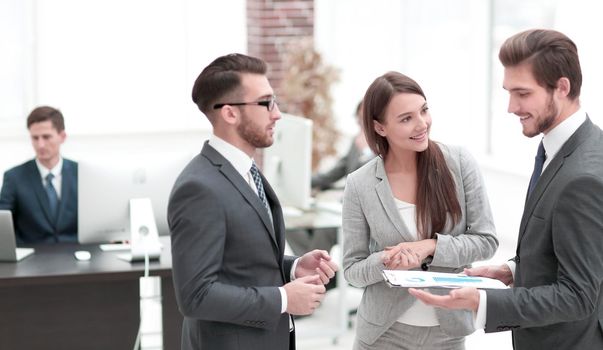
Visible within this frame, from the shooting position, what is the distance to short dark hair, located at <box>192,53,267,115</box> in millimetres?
2654

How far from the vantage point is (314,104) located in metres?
9.41

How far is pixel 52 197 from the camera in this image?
5059 mm

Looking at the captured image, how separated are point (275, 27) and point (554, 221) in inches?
303

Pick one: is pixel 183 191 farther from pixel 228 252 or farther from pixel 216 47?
pixel 216 47

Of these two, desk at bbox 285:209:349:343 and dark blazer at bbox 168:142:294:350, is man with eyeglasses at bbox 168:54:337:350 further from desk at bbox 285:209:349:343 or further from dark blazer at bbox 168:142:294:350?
desk at bbox 285:209:349:343

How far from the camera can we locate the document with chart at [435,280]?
2533 millimetres

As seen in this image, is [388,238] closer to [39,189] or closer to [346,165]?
[39,189]

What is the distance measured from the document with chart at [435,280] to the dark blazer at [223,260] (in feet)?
1.12

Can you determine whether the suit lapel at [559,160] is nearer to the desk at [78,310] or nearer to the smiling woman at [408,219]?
the smiling woman at [408,219]

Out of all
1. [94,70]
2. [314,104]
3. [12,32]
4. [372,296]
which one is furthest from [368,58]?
[372,296]

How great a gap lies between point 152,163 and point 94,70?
4.87 m

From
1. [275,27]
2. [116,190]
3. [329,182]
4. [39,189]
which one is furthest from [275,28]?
[116,190]

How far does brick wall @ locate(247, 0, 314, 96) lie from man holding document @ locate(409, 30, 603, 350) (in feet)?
24.2

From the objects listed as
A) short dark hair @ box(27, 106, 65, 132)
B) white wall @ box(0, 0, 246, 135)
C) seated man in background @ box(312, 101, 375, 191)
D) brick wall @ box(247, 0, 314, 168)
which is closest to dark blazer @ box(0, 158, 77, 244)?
short dark hair @ box(27, 106, 65, 132)
